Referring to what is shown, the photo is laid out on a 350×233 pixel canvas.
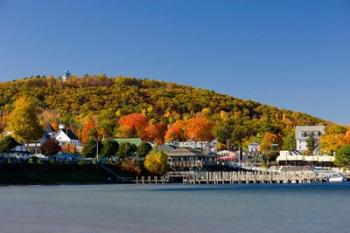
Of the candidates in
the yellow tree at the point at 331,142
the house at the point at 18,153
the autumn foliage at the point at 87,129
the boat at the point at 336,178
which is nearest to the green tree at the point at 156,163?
the house at the point at 18,153

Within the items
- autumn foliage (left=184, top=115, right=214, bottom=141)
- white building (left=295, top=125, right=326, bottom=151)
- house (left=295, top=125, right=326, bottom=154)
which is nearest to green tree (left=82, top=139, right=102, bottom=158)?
autumn foliage (left=184, top=115, right=214, bottom=141)

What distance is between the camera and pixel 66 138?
121m

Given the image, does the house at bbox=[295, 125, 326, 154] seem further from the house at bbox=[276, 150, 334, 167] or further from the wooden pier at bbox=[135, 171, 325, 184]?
the wooden pier at bbox=[135, 171, 325, 184]

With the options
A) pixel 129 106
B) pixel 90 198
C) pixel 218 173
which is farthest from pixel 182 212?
pixel 129 106

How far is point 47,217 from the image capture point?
36.2 meters

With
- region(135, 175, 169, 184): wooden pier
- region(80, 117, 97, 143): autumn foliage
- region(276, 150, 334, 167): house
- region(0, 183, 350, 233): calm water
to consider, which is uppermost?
region(80, 117, 97, 143): autumn foliage

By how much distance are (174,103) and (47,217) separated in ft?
503

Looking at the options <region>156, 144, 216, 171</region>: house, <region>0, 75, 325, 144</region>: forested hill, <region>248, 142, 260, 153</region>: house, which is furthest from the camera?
<region>0, 75, 325, 144</region>: forested hill

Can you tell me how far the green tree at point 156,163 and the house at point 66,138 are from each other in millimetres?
30139

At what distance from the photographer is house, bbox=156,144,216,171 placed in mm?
102125

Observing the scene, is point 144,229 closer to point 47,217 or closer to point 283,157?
point 47,217

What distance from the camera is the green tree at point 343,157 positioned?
103719mm

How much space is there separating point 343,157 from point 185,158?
23.8m

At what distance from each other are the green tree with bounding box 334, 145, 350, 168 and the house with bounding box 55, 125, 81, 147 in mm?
44134
